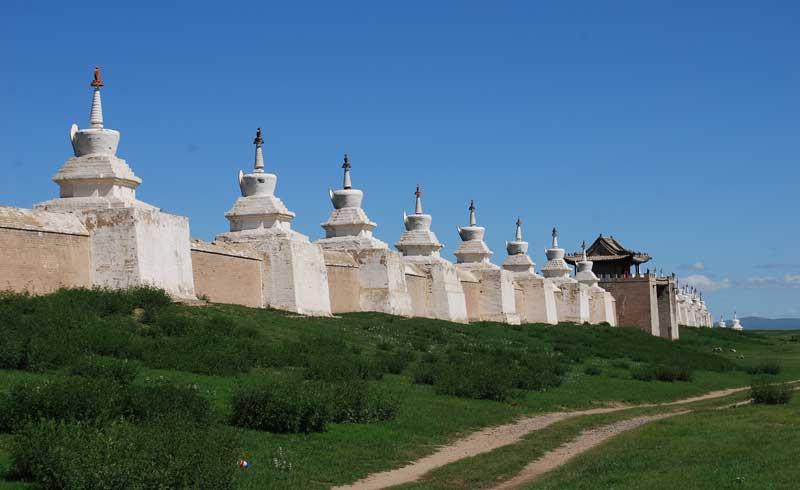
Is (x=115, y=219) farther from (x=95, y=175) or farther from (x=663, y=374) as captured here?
(x=663, y=374)

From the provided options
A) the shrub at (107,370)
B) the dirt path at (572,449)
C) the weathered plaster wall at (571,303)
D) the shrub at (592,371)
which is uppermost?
the weathered plaster wall at (571,303)

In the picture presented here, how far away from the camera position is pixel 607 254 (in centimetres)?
7675

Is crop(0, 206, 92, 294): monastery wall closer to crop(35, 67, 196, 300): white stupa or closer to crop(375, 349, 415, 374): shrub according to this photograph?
crop(35, 67, 196, 300): white stupa

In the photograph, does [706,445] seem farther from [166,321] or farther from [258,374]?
[166,321]

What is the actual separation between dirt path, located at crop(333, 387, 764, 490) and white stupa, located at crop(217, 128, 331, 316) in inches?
462

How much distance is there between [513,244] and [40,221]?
4015 centimetres

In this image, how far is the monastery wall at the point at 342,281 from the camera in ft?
119

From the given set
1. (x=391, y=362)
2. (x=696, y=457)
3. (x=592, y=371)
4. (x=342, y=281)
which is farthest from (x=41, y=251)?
(x=592, y=371)

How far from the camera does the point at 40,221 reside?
901 inches

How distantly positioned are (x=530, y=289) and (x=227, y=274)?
102ft

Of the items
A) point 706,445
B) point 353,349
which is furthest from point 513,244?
point 706,445

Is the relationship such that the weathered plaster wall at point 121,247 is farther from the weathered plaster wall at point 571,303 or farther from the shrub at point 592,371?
the weathered plaster wall at point 571,303

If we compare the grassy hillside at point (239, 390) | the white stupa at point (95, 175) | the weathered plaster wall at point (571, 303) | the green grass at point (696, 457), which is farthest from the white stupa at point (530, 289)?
the green grass at point (696, 457)

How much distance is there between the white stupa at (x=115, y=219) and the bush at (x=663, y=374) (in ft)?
44.3
